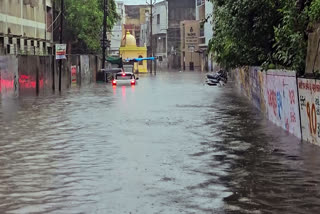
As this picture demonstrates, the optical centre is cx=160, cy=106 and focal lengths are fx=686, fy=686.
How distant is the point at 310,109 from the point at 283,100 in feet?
10.3

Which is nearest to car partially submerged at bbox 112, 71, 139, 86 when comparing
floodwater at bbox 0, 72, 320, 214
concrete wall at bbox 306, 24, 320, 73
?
floodwater at bbox 0, 72, 320, 214

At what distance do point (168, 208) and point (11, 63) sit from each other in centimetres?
2677

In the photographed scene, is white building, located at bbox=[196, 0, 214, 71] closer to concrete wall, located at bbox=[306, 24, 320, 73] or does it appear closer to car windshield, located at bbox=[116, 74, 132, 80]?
car windshield, located at bbox=[116, 74, 132, 80]

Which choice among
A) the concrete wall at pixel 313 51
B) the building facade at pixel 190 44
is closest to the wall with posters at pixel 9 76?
the concrete wall at pixel 313 51

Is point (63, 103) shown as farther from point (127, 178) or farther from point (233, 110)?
point (127, 178)

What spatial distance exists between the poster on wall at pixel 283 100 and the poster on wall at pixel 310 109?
1.72 feet

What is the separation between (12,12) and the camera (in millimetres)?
46844

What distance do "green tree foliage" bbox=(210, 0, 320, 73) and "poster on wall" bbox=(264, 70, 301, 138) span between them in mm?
628

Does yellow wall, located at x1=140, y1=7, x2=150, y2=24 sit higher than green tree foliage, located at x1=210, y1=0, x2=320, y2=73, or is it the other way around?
yellow wall, located at x1=140, y1=7, x2=150, y2=24

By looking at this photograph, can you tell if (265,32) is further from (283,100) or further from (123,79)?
(123,79)

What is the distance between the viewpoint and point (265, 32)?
2589 cm

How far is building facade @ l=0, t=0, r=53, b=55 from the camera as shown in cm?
4484

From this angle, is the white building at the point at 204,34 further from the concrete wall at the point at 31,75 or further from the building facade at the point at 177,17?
the concrete wall at the point at 31,75

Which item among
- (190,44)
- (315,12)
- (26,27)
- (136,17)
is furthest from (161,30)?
(315,12)
